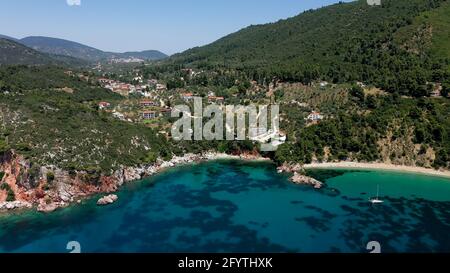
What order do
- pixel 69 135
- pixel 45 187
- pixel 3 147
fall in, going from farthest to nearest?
pixel 69 135 < pixel 3 147 < pixel 45 187

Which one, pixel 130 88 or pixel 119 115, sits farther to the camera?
pixel 130 88

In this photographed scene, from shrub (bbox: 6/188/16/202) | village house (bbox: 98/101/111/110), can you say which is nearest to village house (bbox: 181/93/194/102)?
village house (bbox: 98/101/111/110)

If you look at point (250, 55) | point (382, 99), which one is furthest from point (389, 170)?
point (250, 55)

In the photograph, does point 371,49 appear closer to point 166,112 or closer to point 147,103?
point 166,112

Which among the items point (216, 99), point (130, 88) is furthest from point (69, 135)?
point (130, 88)

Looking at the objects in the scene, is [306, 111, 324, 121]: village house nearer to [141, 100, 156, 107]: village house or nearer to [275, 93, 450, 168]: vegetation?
[275, 93, 450, 168]: vegetation
